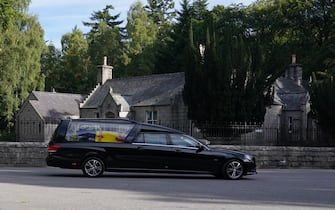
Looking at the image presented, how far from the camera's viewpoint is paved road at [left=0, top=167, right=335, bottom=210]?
10.4m

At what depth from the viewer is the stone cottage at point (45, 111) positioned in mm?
51581

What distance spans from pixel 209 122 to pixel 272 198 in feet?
63.6

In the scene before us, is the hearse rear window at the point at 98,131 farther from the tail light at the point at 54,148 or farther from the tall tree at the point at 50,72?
the tall tree at the point at 50,72

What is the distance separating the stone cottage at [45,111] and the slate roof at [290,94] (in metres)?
21.7

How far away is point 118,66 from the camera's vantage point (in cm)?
7456

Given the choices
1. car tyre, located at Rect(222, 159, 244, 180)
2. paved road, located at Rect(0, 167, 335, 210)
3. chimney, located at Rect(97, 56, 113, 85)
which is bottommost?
paved road, located at Rect(0, 167, 335, 210)

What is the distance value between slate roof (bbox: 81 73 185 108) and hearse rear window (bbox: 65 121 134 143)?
25995mm

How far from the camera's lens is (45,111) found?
185 ft

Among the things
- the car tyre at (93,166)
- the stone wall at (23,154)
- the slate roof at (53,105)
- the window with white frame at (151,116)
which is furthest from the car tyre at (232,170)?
the slate roof at (53,105)

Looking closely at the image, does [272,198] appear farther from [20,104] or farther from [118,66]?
[118,66]

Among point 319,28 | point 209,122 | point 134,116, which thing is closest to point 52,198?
point 209,122

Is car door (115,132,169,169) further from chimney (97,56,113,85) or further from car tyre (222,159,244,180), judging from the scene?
chimney (97,56,113,85)

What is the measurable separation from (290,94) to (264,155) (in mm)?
26822

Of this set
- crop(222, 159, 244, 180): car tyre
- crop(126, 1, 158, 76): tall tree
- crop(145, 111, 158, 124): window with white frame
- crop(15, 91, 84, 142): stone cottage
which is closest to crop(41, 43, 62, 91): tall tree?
crop(126, 1, 158, 76): tall tree
